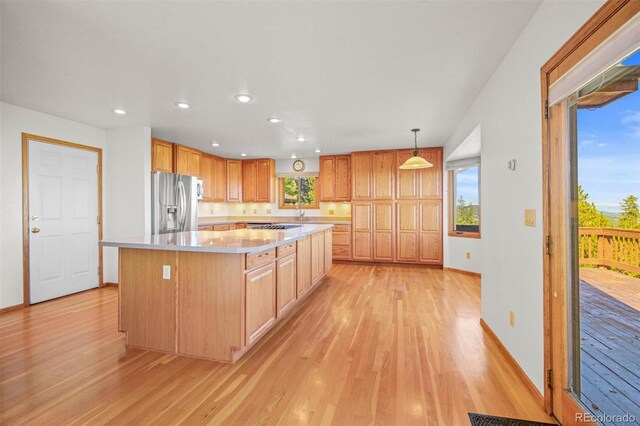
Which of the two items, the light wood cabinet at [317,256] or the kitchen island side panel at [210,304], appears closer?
the kitchen island side panel at [210,304]

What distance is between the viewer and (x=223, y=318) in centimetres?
220

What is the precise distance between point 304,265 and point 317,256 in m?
0.63

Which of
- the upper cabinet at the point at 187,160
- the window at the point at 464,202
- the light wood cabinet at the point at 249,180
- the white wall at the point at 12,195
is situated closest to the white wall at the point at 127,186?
the upper cabinet at the point at 187,160

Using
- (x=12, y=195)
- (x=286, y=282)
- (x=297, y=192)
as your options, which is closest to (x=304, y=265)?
(x=286, y=282)

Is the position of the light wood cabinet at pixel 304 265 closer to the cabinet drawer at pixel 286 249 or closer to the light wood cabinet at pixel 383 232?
the cabinet drawer at pixel 286 249

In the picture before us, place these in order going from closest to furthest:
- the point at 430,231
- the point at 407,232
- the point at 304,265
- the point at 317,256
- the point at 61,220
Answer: the point at 304,265 → the point at 61,220 → the point at 317,256 → the point at 430,231 → the point at 407,232

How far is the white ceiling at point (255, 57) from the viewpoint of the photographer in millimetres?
1804

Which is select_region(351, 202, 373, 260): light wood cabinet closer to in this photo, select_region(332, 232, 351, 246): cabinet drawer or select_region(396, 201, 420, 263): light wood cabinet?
select_region(332, 232, 351, 246): cabinet drawer

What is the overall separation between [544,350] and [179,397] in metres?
2.24

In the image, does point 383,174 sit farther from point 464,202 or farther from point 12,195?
point 12,195

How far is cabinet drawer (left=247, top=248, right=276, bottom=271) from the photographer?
229 centimetres

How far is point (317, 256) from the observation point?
4.21 metres

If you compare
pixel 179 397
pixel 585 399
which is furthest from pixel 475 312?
pixel 179 397

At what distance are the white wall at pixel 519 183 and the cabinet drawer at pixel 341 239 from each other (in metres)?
3.53
